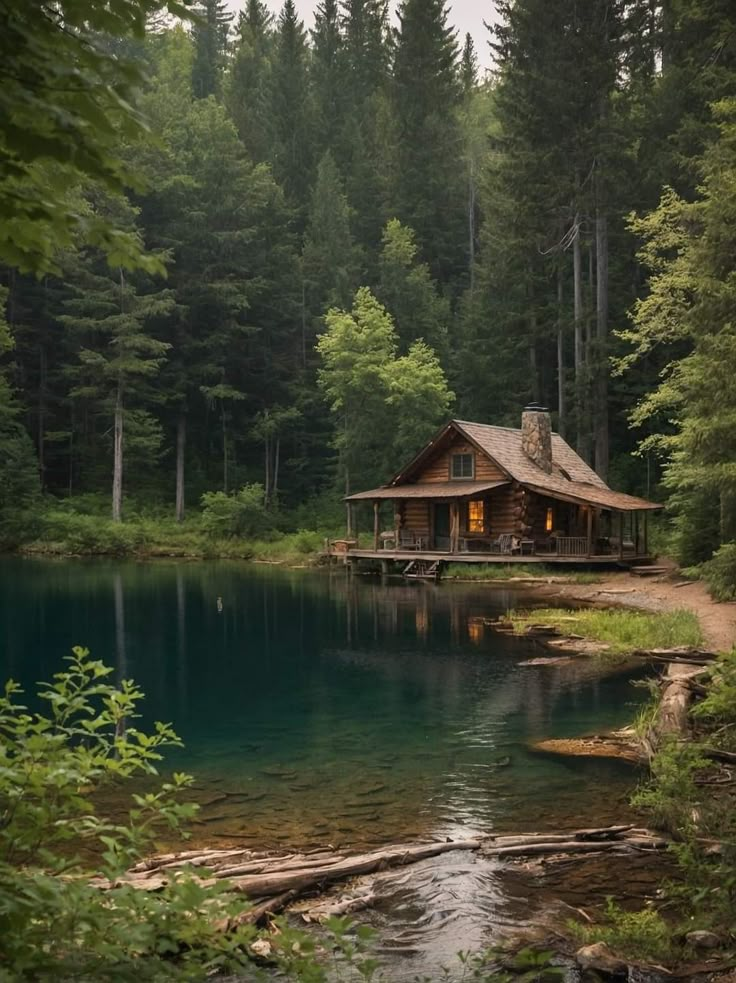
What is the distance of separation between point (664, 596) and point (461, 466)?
52.3 feet

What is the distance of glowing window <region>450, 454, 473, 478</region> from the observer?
40.1 meters

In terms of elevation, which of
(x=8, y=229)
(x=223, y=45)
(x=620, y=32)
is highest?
(x=223, y=45)

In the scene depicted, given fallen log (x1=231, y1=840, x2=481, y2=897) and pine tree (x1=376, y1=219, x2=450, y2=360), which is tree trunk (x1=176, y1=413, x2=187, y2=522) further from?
fallen log (x1=231, y1=840, x2=481, y2=897)

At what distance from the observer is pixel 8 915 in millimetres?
3275

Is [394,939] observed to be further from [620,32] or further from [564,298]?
[564,298]

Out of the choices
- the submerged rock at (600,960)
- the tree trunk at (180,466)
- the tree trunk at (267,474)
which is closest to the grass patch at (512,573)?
the tree trunk at (267,474)

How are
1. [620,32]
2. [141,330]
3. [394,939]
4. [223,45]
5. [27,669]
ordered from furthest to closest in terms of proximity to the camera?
[223,45] < [141,330] < [620,32] < [27,669] < [394,939]

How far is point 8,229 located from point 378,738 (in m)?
10.7

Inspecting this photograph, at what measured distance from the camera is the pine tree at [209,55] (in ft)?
262

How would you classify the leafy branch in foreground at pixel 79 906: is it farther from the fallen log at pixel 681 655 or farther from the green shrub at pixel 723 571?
the green shrub at pixel 723 571

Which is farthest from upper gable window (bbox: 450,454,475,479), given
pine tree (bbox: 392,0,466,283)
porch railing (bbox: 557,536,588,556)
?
pine tree (bbox: 392,0,466,283)

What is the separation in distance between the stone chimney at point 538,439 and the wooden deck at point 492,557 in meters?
5.82

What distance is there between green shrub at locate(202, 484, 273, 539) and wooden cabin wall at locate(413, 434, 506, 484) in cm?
1095

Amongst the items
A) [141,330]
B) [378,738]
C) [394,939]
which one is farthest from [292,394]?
[394,939]
